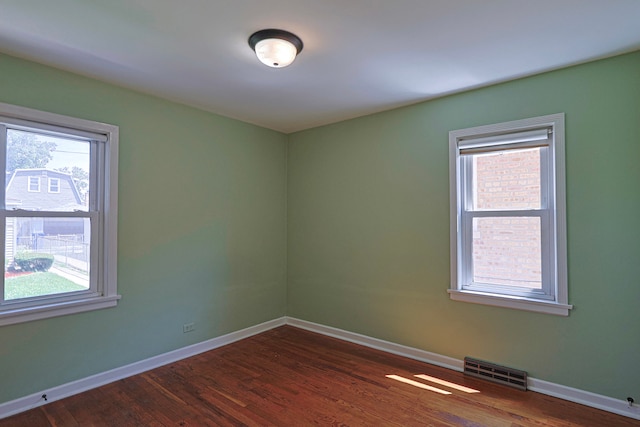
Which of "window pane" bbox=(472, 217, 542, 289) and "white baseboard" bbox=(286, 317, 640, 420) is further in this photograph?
"window pane" bbox=(472, 217, 542, 289)

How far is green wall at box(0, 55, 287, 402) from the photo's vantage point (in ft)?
8.27

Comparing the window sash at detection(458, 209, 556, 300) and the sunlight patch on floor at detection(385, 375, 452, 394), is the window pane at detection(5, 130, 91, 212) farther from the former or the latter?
the window sash at detection(458, 209, 556, 300)

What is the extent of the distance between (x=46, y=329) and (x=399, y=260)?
10.1ft

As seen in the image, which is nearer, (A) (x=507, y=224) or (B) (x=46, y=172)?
(B) (x=46, y=172)

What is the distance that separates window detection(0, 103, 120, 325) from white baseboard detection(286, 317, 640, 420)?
228 centimetres

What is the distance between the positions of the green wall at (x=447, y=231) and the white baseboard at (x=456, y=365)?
51 mm

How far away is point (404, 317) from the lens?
341 cm

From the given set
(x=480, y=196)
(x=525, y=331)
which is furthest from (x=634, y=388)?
(x=480, y=196)

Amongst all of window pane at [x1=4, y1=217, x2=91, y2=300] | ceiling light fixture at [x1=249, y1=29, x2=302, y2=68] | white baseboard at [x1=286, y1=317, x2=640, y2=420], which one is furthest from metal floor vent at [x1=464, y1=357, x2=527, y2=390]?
window pane at [x1=4, y1=217, x2=91, y2=300]

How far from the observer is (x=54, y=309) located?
256 centimetres

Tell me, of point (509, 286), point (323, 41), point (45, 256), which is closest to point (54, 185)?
point (45, 256)

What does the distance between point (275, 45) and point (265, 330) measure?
326 centimetres

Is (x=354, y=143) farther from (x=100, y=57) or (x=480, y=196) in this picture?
(x=100, y=57)

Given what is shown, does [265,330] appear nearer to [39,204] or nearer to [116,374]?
[116,374]
